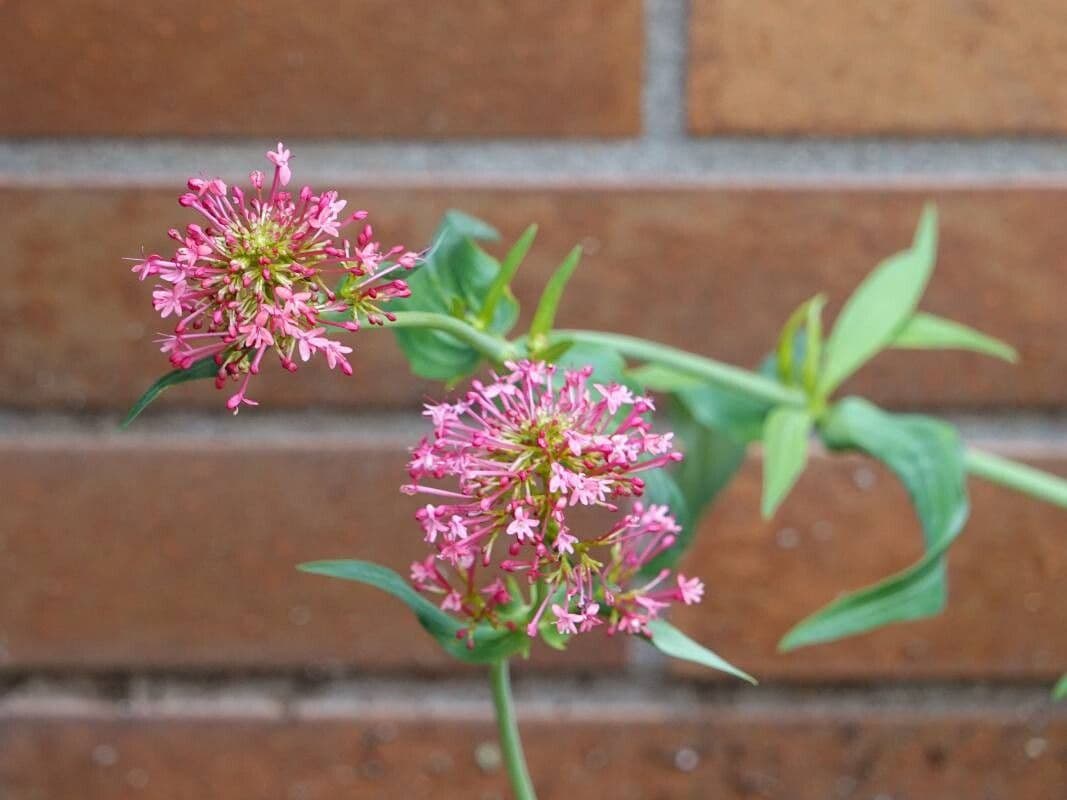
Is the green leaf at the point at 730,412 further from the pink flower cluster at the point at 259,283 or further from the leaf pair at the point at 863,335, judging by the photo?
the pink flower cluster at the point at 259,283

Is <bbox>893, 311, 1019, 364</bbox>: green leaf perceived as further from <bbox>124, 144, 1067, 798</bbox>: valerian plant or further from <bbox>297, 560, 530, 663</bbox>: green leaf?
<bbox>297, 560, 530, 663</bbox>: green leaf

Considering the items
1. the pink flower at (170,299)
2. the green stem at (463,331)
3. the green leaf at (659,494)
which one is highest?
the pink flower at (170,299)

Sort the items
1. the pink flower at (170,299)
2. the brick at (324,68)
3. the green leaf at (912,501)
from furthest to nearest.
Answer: the brick at (324,68)
the green leaf at (912,501)
the pink flower at (170,299)

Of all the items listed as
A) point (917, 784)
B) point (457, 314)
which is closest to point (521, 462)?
point (457, 314)

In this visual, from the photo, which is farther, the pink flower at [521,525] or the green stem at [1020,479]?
the green stem at [1020,479]

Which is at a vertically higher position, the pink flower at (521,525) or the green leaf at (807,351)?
the green leaf at (807,351)

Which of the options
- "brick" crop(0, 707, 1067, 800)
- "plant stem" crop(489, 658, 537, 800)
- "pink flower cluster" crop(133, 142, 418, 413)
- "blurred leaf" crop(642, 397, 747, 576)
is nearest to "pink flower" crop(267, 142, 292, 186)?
"pink flower cluster" crop(133, 142, 418, 413)

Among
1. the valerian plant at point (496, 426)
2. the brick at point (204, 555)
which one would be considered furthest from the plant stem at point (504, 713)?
the brick at point (204, 555)

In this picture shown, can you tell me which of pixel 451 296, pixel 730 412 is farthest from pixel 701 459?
pixel 451 296
